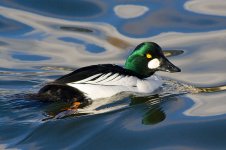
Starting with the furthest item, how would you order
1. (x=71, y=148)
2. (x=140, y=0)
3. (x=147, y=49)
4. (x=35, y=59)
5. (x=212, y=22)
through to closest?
(x=140, y=0), (x=212, y=22), (x=35, y=59), (x=147, y=49), (x=71, y=148)

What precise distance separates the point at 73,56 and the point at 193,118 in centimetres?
350

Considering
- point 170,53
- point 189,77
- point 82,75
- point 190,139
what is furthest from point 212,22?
point 190,139

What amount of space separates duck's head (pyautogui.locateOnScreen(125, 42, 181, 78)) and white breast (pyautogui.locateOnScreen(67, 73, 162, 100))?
33 centimetres

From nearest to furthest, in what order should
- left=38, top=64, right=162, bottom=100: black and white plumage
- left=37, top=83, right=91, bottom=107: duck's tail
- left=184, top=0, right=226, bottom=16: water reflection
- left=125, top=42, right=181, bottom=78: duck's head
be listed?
left=37, top=83, right=91, bottom=107: duck's tail → left=38, top=64, right=162, bottom=100: black and white plumage → left=125, top=42, right=181, bottom=78: duck's head → left=184, top=0, right=226, bottom=16: water reflection

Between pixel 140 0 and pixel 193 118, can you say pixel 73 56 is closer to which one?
pixel 140 0

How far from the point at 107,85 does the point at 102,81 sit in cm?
9

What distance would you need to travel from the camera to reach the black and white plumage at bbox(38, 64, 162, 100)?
900cm

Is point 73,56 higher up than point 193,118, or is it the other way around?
point 73,56

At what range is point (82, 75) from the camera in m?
9.05

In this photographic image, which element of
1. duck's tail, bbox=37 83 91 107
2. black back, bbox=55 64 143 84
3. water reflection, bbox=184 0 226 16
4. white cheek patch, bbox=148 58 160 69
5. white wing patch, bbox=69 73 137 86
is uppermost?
water reflection, bbox=184 0 226 16

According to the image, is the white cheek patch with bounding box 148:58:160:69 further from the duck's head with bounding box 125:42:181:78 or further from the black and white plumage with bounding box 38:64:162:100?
the black and white plumage with bounding box 38:64:162:100

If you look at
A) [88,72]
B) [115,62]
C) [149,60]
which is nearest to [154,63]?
[149,60]

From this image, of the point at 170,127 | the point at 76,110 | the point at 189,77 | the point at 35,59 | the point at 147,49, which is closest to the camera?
the point at 170,127

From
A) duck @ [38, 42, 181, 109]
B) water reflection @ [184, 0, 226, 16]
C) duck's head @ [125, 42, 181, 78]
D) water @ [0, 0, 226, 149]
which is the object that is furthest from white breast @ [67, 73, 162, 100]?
water reflection @ [184, 0, 226, 16]
